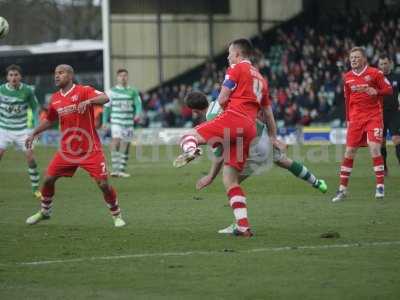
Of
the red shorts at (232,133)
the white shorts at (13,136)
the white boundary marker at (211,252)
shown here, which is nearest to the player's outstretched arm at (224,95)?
the red shorts at (232,133)

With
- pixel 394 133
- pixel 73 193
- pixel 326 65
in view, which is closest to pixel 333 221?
pixel 73 193

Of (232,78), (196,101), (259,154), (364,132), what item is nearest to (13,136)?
(364,132)

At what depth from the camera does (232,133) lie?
11.6 metres

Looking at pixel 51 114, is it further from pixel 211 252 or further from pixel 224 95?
pixel 211 252

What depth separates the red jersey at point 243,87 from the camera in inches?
462

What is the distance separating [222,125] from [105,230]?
2288 mm

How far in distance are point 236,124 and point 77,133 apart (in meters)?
2.44

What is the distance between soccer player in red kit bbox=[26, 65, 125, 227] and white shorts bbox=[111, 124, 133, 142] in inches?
416

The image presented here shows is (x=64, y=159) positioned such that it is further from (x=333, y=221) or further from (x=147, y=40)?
(x=147, y=40)

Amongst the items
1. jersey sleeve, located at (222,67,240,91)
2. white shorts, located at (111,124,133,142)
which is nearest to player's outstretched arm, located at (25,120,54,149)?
jersey sleeve, located at (222,67,240,91)

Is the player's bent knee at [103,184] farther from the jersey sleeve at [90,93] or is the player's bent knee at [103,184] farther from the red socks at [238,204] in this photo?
the red socks at [238,204]

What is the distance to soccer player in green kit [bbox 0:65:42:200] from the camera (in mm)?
18250

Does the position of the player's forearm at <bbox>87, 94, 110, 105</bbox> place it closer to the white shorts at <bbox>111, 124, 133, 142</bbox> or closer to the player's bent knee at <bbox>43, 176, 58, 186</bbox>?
the player's bent knee at <bbox>43, 176, 58, 186</bbox>

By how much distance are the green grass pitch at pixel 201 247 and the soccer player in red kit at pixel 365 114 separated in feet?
1.69
